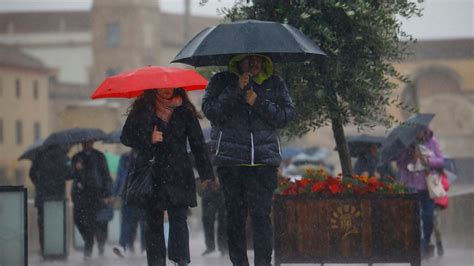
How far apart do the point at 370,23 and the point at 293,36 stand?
223 cm

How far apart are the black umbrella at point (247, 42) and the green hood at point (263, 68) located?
89 mm

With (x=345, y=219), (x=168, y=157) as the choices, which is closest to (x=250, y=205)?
(x=168, y=157)

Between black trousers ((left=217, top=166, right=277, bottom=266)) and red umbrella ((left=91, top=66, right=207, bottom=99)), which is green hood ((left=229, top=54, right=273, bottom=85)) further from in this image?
black trousers ((left=217, top=166, right=277, bottom=266))

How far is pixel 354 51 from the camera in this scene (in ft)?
45.5

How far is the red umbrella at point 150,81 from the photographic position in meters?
11.4

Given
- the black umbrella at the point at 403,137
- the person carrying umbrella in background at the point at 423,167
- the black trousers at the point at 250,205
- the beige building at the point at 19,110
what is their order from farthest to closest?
1. the beige building at the point at 19,110
2. the person carrying umbrella in background at the point at 423,167
3. the black umbrella at the point at 403,137
4. the black trousers at the point at 250,205

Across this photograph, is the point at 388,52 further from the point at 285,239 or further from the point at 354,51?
the point at 285,239

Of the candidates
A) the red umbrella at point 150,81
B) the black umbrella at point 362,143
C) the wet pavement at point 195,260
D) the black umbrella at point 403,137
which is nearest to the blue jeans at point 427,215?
the wet pavement at point 195,260

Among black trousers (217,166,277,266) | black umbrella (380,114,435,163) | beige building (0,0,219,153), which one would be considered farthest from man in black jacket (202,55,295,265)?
beige building (0,0,219,153)

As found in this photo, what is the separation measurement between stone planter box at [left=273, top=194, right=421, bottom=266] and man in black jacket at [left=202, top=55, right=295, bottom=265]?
1.74 meters

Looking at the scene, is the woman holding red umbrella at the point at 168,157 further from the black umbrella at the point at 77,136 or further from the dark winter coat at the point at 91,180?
the black umbrella at the point at 77,136

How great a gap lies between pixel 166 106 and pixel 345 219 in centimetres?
229

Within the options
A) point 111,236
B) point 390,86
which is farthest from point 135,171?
point 111,236

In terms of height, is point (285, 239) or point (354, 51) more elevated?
point (354, 51)
